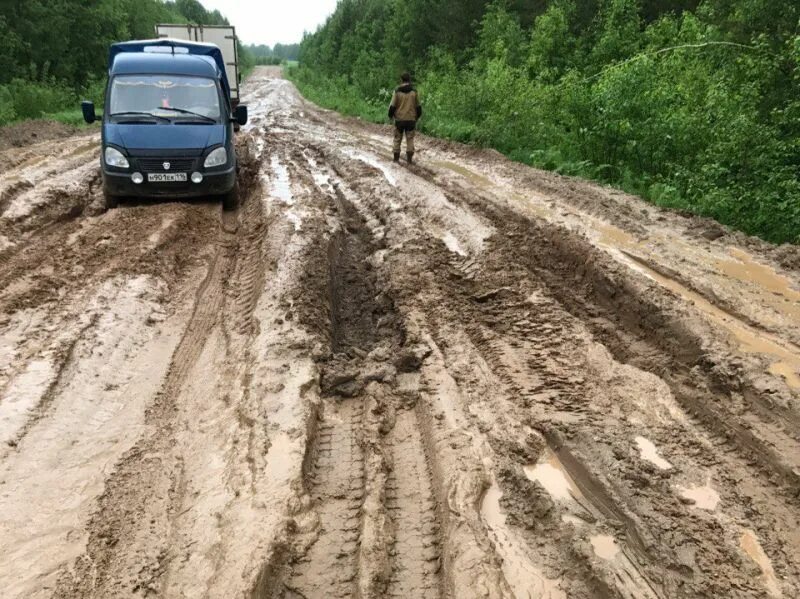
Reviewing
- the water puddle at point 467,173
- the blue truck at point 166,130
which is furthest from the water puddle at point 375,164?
the blue truck at point 166,130

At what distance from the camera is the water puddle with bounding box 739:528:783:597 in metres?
2.52

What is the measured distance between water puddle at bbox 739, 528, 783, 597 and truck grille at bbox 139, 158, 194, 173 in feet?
25.3

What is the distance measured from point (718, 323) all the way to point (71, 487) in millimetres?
4731

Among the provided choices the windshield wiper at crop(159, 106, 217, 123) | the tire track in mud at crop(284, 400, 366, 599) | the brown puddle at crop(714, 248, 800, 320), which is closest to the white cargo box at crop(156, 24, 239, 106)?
the windshield wiper at crop(159, 106, 217, 123)

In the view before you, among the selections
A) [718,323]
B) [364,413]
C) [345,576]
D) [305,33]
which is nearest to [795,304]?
[718,323]

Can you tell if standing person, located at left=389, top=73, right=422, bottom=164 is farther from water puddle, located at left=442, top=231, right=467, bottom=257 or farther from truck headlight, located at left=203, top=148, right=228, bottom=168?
water puddle, located at left=442, top=231, right=467, bottom=257

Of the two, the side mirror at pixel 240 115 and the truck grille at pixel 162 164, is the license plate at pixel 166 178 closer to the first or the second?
the truck grille at pixel 162 164

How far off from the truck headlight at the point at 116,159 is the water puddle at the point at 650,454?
7362mm

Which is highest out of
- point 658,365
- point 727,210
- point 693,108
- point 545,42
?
point 545,42

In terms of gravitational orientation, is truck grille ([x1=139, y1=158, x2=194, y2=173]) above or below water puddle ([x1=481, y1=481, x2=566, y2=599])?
above

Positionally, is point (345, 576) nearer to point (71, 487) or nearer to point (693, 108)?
point (71, 487)

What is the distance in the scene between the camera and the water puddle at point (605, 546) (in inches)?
106

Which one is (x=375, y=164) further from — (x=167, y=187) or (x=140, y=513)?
(x=140, y=513)

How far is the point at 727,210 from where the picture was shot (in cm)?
782
